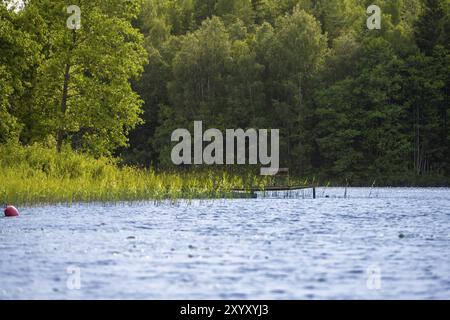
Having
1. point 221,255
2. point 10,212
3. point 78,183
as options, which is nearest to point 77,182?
point 78,183

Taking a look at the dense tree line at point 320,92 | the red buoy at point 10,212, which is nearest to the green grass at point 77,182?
the red buoy at point 10,212

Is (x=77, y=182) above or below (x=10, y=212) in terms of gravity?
above

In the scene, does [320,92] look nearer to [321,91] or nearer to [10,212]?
[321,91]

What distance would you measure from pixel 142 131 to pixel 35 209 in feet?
→ 160

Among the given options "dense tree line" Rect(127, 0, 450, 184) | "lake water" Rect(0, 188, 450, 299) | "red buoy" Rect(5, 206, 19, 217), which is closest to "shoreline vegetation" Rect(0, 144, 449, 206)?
"lake water" Rect(0, 188, 450, 299)

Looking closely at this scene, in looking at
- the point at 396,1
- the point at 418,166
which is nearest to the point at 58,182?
the point at 418,166

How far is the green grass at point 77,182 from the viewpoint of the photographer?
1104 inches

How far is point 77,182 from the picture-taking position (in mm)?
30297

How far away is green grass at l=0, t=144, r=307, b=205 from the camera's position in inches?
1104

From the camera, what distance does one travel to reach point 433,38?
67250 mm

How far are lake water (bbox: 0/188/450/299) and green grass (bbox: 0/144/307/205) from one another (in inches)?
43.3

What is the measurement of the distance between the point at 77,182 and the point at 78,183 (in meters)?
0.25
